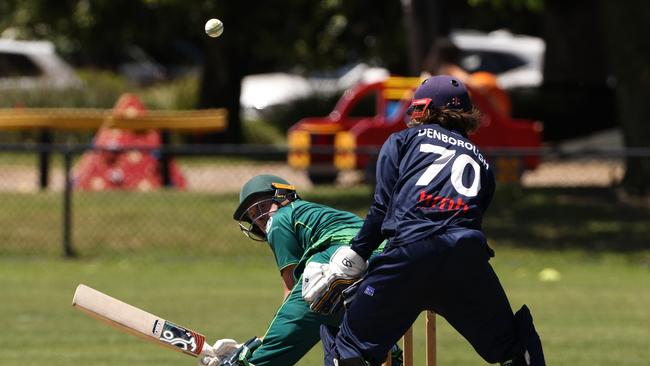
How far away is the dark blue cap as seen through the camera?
616 cm

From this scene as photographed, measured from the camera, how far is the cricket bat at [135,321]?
6.38m

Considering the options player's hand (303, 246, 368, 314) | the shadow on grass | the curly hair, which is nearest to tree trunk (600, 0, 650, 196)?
the shadow on grass

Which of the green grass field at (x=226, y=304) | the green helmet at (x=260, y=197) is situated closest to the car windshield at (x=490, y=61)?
the green grass field at (x=226, y=304)

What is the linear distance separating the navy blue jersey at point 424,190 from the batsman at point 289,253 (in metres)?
0.33

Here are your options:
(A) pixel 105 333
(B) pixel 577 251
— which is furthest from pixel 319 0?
(A) pixel 105 333

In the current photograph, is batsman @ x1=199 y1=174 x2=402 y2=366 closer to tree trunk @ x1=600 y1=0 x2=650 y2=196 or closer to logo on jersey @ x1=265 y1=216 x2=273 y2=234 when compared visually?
logo on jersey @ x1=265 y1=216 x2=273 y2=234

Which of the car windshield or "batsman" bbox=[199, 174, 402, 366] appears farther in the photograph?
the car windshield

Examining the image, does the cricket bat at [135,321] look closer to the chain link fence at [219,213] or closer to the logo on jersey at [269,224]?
the logo on jersey at [269,224]

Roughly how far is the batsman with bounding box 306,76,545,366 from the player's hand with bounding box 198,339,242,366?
23.4 inches

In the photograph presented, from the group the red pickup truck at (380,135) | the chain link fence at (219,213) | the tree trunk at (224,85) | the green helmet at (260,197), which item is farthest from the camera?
the tree trunk at (224,85)

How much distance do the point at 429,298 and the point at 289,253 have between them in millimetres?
914

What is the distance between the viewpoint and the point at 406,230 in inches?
231

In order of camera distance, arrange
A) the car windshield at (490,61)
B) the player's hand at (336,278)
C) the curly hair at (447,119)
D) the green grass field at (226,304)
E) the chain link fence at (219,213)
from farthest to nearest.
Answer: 1. the car windshield at (490,61)
2. the chain link fence at (219,213)
3. the green grass field at (226,304)
4. the curly hair at (447,119)
5. the player's hand at (336,278)

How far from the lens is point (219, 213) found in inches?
648
